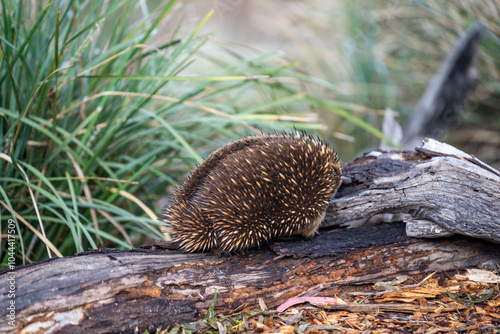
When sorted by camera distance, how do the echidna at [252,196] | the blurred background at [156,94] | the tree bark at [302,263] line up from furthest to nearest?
the blurred background at [156,94] → the echidna at [252,196] → the tree bark at [302,263]

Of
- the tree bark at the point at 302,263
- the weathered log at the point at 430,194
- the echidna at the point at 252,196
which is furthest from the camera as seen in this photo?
the weathered log at the point at 430,194

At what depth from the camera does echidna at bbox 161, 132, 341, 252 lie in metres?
2.27

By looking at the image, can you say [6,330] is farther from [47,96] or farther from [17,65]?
[17,65]

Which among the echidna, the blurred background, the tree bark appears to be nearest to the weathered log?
the tree bark

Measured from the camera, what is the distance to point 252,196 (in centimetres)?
228

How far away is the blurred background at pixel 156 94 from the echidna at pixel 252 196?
1.15 feet

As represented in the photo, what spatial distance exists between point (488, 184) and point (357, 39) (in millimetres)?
3805

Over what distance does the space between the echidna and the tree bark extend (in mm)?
119

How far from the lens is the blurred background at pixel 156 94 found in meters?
2.59

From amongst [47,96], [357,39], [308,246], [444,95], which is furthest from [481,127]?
[47,96]

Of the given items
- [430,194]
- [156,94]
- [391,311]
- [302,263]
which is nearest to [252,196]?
[302,263]

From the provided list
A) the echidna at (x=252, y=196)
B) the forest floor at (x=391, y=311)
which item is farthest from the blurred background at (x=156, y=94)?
the forest floor at (x=391, y=311)

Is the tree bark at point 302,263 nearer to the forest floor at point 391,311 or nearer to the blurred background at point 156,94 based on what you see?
the forest floor at point 391,311

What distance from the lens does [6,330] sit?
72.2 inches
